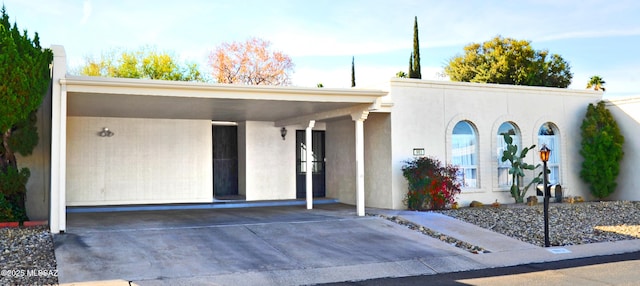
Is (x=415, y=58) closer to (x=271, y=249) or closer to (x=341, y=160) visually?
(x=341, y=160)

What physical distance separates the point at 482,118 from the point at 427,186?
3090 mm

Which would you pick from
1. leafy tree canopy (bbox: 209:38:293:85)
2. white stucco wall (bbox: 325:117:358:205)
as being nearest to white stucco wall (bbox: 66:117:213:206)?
white stucco wall (bbox: 325:117:358:205)

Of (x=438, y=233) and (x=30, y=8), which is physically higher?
(x=30, y=8)

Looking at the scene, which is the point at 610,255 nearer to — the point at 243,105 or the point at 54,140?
the point at 243,105

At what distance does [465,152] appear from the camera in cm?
1535

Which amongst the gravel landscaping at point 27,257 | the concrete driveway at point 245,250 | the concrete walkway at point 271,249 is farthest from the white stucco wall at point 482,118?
the gravel landscaping at point 27,257

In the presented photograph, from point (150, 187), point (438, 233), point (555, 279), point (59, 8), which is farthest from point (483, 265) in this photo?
point (59, 8)

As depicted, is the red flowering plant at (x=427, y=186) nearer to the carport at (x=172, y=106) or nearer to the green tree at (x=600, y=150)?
the carport at (x=172, y=106)

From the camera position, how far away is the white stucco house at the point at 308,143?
41.9ft

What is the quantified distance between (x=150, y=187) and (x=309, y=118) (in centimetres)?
494

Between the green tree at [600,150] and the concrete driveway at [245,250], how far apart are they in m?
8.02

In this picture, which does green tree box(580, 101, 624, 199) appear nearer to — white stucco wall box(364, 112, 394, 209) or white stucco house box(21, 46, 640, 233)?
white stucco house box(21, 46, 640, 233)

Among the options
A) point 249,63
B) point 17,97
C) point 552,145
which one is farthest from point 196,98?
point 249,63

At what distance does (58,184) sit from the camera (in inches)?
392
